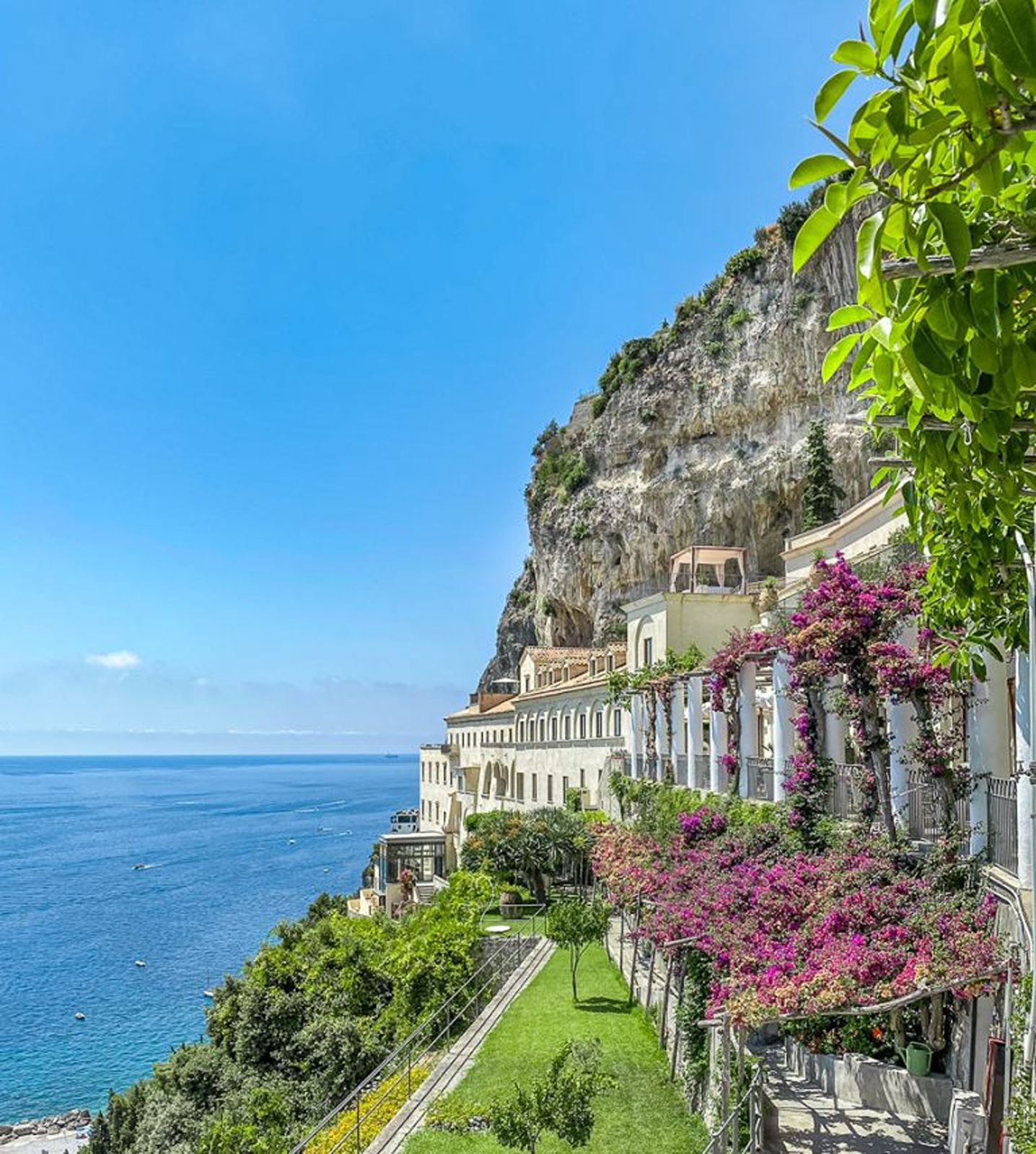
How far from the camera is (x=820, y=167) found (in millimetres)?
1875

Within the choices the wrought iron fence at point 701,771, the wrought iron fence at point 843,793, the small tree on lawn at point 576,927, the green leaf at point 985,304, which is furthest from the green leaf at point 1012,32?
the wrought iron fence at point 701,771

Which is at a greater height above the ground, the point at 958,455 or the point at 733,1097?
the point at 958,455

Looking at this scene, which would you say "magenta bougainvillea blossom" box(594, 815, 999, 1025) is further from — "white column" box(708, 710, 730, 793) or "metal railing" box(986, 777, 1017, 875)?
"white column" box(708, 710, 730, 793)

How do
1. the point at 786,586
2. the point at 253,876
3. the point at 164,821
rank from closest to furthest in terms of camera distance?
the point at 786,586 < the point at 253,876 < the point at 164,821

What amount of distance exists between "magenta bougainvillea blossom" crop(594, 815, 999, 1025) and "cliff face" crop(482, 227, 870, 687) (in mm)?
36132

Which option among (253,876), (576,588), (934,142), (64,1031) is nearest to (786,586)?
(934,142)

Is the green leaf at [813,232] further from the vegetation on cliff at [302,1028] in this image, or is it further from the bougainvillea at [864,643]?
the vegetation on cliff at [302,1028]

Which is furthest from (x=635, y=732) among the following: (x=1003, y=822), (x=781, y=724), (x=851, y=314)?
(x=851, y=314)

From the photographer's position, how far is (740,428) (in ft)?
176

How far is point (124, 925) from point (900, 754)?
63415mm

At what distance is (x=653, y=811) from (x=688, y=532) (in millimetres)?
33095

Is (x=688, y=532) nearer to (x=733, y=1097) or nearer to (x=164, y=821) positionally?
(x=733, y=1097)

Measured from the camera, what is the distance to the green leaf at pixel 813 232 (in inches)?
77.5

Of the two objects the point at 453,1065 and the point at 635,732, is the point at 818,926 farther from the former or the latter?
the point at 635,732
